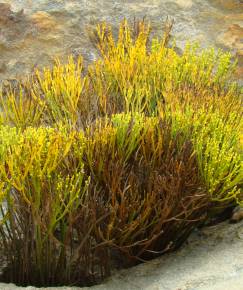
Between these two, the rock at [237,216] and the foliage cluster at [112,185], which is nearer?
the foliage cluster at [112,185]

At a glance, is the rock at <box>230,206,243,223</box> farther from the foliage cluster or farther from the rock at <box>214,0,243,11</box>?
the rock at <box>214,0,243,11</box>

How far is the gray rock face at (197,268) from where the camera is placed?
2.71 m

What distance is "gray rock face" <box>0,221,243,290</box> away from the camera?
106 inches

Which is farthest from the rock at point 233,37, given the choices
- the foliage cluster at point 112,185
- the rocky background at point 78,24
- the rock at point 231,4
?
the foliage cluster at point 112,185

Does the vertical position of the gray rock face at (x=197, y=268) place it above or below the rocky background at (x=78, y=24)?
below

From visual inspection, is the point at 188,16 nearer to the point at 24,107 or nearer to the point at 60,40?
the point at 60,40

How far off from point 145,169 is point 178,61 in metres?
1.18

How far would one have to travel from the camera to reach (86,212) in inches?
108

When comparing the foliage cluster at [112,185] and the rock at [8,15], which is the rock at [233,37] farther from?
the rock at [8,15]

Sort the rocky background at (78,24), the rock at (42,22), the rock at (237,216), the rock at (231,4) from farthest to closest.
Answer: the rock at (231,4) < the rock at (42,22) < the rocky background at (78,24) < the rock at (237,216)

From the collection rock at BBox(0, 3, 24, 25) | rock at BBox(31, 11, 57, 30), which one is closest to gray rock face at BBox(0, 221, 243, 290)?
rock at BBox(31, 11, 57, 30)

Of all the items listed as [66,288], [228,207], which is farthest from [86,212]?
[228,207]

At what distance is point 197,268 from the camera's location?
286 cm

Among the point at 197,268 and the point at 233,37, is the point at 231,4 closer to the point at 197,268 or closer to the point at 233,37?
the point at 233,37
